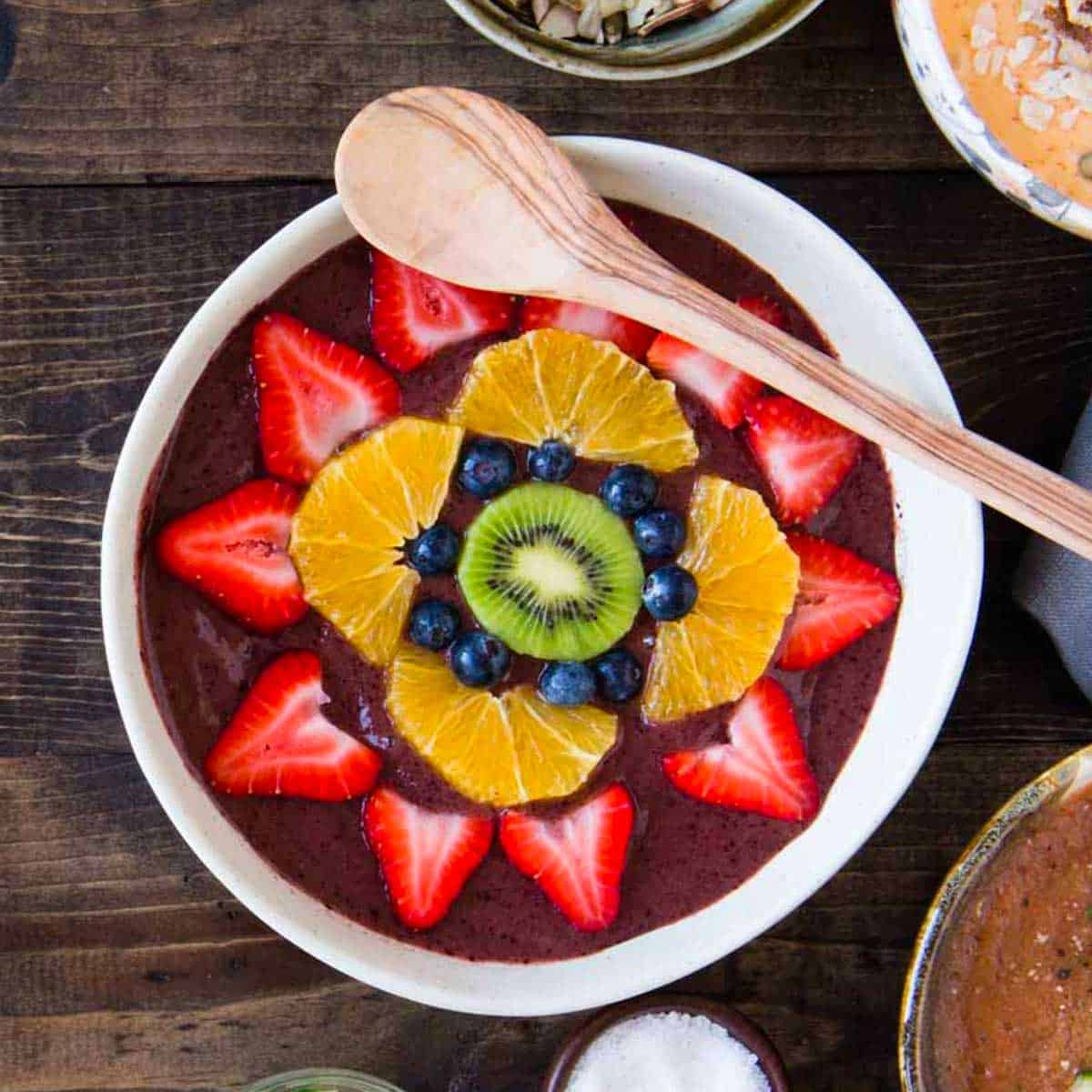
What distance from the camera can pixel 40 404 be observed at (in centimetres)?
184

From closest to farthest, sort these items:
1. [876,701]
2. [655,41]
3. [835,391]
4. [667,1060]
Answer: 1. [835,391]
2. [655,41]
3. [876,701]
4. [667,1060]

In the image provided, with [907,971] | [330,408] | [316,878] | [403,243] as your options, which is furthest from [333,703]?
[907,971]

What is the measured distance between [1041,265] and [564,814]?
0.82 m

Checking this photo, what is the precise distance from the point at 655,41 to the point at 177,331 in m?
0.62

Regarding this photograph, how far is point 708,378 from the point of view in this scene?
1688mm

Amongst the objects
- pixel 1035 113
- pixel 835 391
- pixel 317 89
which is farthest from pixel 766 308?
pixel 317 89

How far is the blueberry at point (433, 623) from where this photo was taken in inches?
65.6

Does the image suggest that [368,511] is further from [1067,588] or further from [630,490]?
[1067,588]

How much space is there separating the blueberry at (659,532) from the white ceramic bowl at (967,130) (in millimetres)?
462

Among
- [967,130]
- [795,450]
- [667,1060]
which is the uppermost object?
[967,130]

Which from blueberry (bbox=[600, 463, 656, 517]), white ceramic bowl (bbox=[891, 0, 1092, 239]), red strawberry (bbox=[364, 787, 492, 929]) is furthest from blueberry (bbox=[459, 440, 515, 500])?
white ceramic bowl (bbox=[891, 0, 1092, 239])

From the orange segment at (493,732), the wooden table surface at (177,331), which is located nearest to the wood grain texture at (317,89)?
the wooden table surface at (177,331)

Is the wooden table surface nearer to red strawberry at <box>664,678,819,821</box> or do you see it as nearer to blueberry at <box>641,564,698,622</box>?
red strawberry at <box>664,678,819,821</box>

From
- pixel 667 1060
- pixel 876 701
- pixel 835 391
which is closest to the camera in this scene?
pixel 835 391
